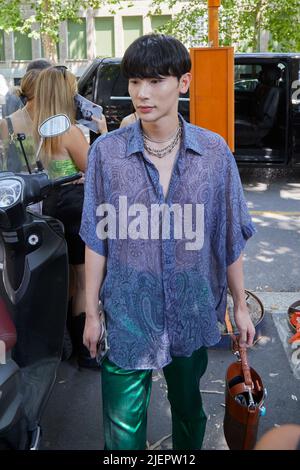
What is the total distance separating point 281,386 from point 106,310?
155 centimetres

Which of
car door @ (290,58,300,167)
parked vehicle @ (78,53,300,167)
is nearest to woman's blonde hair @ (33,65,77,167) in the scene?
parked vehicle @ (78,53,300,167)

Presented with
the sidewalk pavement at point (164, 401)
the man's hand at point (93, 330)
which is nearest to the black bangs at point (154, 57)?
the man's hand at point (93, 330)

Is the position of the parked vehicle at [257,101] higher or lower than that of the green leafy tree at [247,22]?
lower

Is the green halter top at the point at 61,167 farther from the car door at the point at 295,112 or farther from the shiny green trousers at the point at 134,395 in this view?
the car door at the point at 295,112

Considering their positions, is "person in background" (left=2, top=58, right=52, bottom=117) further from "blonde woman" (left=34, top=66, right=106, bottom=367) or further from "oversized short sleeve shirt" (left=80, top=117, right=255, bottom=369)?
"oversized short sleeve shirt" (left=80, top=117, right=255, bottom=369)

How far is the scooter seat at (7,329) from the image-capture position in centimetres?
228

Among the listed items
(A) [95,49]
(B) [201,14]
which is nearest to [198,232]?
(B) [201,14]

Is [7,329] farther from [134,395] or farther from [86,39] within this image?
[86,39]

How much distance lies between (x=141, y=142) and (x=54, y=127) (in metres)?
0.63

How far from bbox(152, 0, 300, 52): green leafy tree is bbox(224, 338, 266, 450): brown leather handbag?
13.3 m

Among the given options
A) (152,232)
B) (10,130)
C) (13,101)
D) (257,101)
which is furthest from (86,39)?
(152,232)

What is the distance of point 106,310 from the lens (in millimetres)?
2148

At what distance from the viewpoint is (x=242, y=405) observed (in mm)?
2230

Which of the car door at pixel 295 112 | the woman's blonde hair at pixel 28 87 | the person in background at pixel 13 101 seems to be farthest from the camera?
the car door at pixel 295 112
